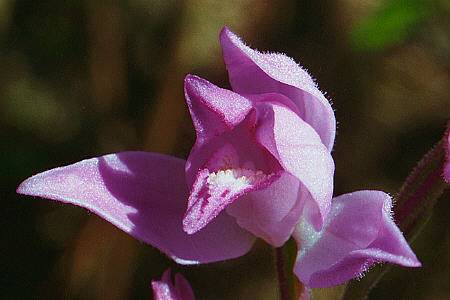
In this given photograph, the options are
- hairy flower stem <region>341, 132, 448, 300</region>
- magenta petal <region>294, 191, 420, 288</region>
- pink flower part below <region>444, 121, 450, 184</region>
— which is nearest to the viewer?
magenta petal <region>294, 191, 420, 288</region>

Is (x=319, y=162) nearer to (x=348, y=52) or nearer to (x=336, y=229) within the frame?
(x=336, y=229)

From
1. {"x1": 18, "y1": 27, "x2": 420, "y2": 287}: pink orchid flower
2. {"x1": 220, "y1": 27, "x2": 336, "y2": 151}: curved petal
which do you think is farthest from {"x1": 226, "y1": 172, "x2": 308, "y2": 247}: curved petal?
{"x1": 220, "y1": 27, "x2": 336, "y2": 151}: curved petal

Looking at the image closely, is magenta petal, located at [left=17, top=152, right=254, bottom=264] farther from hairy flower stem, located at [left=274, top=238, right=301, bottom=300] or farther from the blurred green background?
the blurred green background

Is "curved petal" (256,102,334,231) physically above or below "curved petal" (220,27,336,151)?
below

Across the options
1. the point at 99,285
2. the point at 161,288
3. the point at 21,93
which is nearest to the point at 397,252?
the point at 161,288

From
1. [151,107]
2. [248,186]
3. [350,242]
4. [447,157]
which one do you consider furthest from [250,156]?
[151,107]
